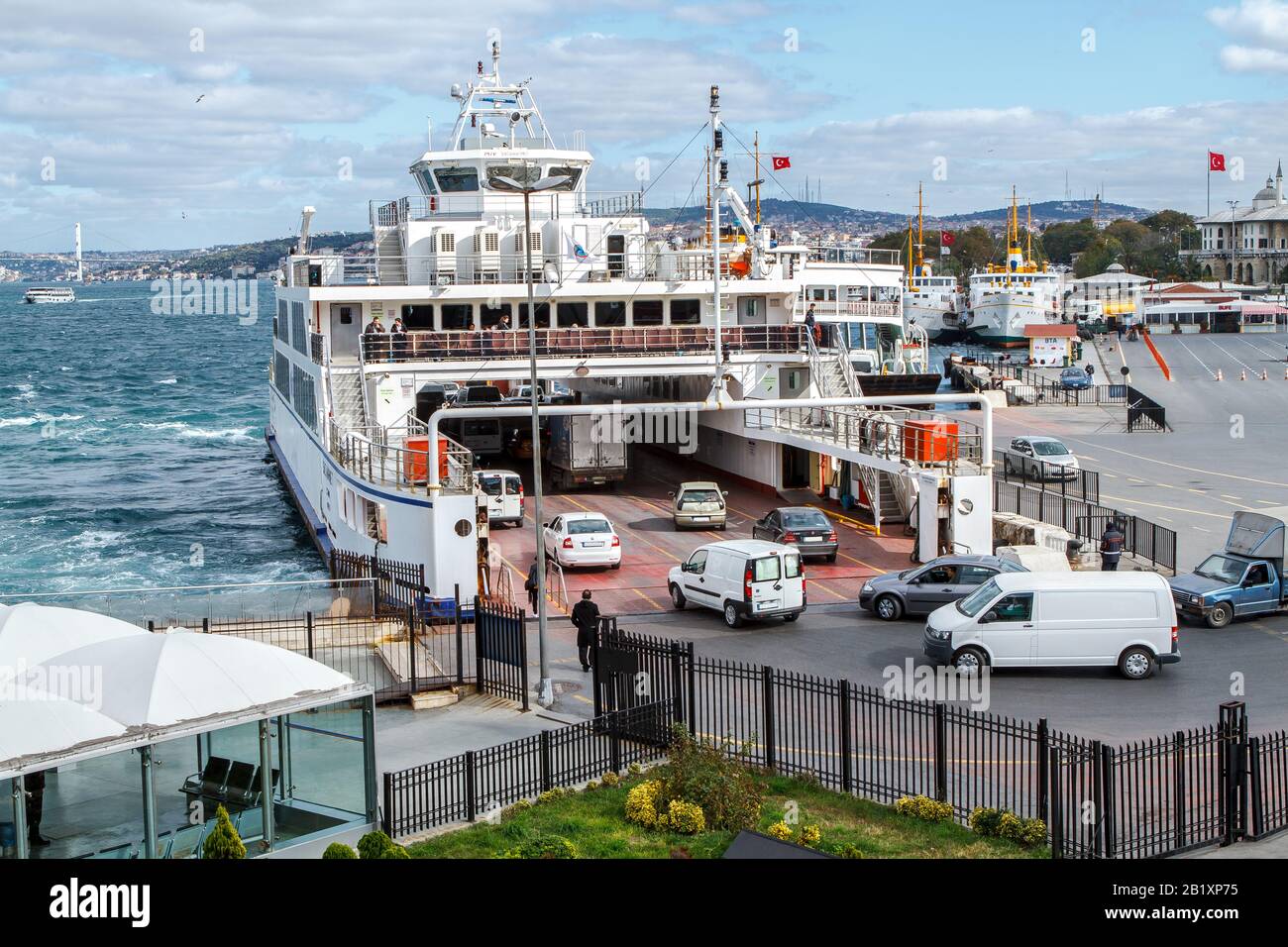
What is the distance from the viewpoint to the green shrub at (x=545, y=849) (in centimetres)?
1345

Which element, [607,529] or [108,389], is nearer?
[607,529]

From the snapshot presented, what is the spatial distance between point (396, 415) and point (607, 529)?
854 centimetres

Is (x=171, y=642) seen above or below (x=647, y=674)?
above

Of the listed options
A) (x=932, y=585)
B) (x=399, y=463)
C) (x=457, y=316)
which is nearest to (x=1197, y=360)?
(x=457, y=316)

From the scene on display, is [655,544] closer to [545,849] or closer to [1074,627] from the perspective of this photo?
[1074,627]

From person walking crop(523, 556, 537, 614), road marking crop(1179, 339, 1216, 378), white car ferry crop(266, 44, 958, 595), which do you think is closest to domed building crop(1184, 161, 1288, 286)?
road marking crop(1179, 339, 1216, 378)

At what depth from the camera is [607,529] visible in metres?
30.8

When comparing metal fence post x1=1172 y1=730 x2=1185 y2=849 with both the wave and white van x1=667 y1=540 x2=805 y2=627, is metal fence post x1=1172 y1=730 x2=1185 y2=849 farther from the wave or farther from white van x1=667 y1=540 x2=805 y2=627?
the wave

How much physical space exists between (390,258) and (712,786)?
29.8 meters

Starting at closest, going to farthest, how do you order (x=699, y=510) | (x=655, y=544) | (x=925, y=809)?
(x=925, y=809)
(x=655, y=544)
(x=699, y=510)

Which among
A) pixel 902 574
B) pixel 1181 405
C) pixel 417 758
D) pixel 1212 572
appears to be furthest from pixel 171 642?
pixel 1181 405

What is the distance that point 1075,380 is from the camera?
246ft

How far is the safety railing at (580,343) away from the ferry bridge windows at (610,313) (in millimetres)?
1746
